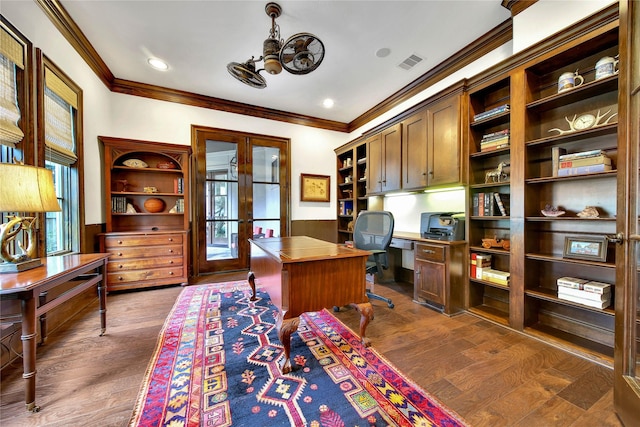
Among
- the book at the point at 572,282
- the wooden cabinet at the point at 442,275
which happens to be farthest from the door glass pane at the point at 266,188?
the book at the point at 572,282

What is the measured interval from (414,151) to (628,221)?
7.17 feet

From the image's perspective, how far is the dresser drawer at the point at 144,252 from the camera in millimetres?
3057

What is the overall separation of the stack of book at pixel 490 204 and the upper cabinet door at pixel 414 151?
2.09 ft

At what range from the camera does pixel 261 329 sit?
212cm

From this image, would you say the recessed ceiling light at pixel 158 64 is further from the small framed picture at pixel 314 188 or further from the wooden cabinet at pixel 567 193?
the wooden cabinet at pixel 567 193

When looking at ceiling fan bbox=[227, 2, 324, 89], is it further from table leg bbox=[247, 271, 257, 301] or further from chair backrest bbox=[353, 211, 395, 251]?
table leg bbox=[247, 271, 257, 301]

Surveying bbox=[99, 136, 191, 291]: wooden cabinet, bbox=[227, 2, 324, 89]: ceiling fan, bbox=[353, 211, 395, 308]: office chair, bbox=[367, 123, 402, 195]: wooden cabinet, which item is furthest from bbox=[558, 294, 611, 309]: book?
bbox=[99, 136, 191, 291]: wooden cabinet

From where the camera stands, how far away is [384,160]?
12.1 feet

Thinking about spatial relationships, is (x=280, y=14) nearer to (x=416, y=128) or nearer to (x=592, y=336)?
(x=416, y=128)

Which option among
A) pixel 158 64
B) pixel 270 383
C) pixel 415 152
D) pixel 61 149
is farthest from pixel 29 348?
pixel 415 152

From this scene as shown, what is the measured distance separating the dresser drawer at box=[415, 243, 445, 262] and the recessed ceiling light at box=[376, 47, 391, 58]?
2.36 meters

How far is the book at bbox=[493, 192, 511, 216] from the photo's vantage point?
2.31 metres

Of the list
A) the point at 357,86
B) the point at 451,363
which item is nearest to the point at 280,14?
the point at 357,86

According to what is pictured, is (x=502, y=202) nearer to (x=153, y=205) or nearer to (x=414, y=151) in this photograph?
(x=414, y=151)
